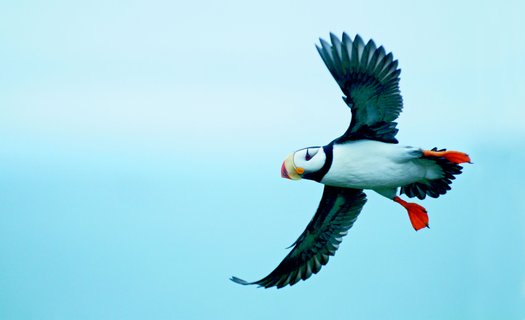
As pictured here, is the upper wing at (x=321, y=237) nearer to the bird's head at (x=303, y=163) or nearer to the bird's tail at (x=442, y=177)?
the bird's tail at (x=442, y=177)

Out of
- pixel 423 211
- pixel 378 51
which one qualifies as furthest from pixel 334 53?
pixel 423 211

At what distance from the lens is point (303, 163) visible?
4578 millimetres

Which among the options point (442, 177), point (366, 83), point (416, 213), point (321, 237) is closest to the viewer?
point (366, 83)

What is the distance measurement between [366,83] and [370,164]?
41 cm

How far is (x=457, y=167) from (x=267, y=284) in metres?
1.37

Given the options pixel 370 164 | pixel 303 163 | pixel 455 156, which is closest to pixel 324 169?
pixel 303 163

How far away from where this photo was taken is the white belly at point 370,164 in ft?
15.0

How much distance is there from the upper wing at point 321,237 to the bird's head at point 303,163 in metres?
0.64

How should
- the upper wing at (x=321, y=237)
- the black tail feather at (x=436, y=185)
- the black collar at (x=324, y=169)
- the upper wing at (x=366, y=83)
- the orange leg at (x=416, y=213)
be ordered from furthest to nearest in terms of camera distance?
1. the upper wing at (x=321, y=237)
2. the orange leg at (x=416, y=213)
3. the black tail feather at (x=436, y=185)
4. the black collar at (x=324, y=169)
5. the upper wing at (x=366, y=83)

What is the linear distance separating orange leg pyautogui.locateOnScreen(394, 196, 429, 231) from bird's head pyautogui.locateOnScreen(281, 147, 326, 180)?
27.4 inches

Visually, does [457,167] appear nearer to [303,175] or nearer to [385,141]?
[385,141]

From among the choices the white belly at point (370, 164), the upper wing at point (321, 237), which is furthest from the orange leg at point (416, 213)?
the white belly at point (370, 164)

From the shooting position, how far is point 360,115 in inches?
183

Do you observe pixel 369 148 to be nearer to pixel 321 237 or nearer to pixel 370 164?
pixel 370 164
